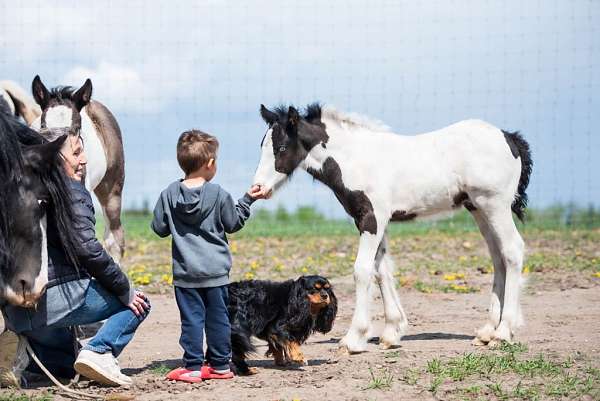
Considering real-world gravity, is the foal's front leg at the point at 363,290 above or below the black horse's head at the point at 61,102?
below

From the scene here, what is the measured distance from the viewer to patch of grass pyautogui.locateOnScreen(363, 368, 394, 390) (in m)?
4.69

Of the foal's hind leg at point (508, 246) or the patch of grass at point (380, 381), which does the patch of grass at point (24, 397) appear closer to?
the patch of grass at point (380, 381)

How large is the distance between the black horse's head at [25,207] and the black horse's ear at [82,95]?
2959mm

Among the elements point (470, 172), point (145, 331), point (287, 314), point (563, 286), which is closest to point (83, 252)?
point (287, 314)

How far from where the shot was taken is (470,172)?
6.64m

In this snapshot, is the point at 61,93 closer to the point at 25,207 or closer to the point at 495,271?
the point at 25,207

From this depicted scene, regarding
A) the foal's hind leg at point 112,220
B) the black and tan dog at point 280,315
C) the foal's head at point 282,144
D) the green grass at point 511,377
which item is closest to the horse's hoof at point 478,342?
the green grass at point 511,377

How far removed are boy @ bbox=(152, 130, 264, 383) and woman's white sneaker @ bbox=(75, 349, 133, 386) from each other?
35 centimetres

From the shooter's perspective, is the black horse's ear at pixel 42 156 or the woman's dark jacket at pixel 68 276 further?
the woman's dark jacket at pixel 68 276

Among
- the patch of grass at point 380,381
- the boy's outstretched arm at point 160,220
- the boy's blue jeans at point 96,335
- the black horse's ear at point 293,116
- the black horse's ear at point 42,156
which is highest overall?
the black horse's ear at point 293,116

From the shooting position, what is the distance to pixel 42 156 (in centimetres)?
433

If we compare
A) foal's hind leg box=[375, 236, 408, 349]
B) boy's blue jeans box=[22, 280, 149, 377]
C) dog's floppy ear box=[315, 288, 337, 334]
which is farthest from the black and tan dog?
foal's hind leg box=[375, 236, 408, 349]

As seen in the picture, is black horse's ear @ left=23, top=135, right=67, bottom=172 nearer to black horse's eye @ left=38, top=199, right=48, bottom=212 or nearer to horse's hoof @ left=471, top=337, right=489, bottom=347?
black horse's eye @ left=38, top=199, right=48, bottom=212

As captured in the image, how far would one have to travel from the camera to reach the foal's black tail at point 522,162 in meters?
6.92
